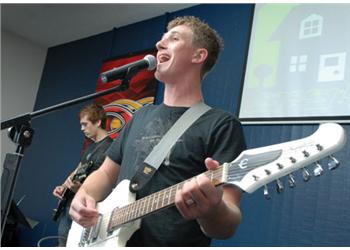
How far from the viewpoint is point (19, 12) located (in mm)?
3865

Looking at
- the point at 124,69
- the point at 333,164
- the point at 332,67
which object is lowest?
the point at 333,164

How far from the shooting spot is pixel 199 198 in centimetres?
85

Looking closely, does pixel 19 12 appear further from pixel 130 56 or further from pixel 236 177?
pixel 236 177

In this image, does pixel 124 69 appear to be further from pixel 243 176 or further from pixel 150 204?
pixel 243 176

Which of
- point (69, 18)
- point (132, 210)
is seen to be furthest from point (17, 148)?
point (69, 18)

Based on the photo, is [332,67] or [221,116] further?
[332,67]

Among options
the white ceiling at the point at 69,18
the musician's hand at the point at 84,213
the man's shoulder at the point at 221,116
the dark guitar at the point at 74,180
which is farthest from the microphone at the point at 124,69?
the white ceiling at the point at 69,18

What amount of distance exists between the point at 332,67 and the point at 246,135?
627 mm

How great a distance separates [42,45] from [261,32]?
2.95 metres

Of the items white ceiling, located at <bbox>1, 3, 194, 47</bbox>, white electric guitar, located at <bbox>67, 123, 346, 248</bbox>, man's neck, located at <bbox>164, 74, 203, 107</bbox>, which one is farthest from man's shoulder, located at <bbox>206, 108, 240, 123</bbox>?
white ceiling, located at <bbox>1, 3, 194, 47</bbox>

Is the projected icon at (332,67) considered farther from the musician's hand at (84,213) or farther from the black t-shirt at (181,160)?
the musician's hand at (84,213)

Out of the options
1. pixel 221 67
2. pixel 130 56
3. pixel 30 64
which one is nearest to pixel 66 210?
pixel 221 67

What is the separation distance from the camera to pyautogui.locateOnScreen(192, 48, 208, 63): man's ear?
1350 millimetres

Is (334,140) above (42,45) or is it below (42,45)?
below
